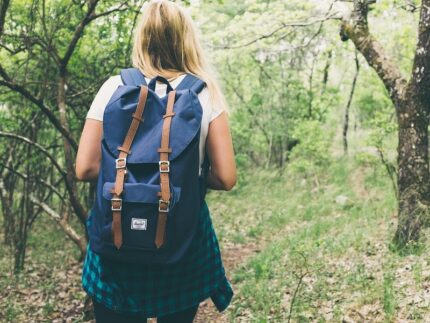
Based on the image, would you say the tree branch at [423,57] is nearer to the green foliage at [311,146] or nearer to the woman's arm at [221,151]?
the woman's arm at [221,151]

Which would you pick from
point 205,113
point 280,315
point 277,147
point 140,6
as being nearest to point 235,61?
point 277,147

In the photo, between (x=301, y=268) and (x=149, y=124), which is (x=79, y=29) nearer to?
(x=149, y=124)

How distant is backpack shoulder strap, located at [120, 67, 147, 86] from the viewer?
1961 millimetres

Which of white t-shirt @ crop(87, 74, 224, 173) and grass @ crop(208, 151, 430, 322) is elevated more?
white t-shirt @ crop(87, 74, 224, 173)

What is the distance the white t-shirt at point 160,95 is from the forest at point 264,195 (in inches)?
9.8

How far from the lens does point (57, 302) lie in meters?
5.93

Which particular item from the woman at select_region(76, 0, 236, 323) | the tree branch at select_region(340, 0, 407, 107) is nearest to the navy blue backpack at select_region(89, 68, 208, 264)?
the woman at select_region(76, 0, 236, 323)

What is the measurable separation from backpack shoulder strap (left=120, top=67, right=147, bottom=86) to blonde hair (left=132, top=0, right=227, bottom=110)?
36 mm

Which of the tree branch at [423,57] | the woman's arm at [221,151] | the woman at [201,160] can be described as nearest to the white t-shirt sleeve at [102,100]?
the woman at [201,160]

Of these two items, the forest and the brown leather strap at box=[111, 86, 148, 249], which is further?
the forest

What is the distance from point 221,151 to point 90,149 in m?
0.53

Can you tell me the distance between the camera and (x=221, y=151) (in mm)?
2016

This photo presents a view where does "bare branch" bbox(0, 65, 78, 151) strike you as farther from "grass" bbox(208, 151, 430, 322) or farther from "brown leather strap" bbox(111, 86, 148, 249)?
"brown leather strap" bbox(111, 86, 148, 249)

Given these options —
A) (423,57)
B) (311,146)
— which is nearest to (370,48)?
(423,57)
